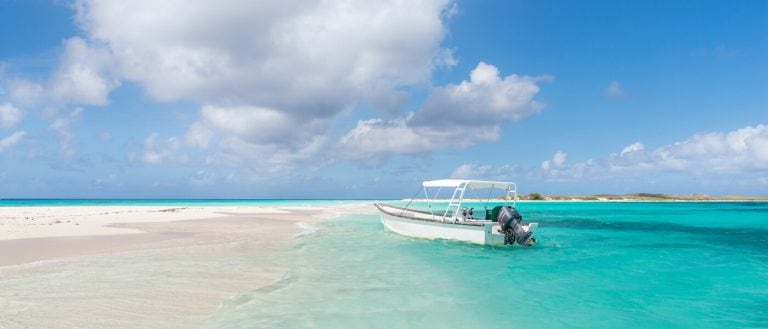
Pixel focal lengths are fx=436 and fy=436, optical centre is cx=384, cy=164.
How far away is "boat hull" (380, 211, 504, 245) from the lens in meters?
21.5

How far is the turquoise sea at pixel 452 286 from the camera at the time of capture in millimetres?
9625

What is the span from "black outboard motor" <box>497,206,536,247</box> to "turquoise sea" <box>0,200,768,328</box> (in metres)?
0.76

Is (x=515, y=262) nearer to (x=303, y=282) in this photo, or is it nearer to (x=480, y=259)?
(x=480, y=259)

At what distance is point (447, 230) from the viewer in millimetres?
23203

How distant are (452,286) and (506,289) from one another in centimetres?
156

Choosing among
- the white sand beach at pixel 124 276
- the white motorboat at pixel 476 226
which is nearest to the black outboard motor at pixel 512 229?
the white motorboat at pixel 476 226

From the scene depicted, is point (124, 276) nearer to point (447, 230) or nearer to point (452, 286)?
point (452, 286)

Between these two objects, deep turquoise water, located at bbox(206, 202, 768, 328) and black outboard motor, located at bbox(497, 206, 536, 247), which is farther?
black outboard motor, located at bbox(497, 206, 536, 247)

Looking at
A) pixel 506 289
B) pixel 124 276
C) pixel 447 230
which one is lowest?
pixel 506 289

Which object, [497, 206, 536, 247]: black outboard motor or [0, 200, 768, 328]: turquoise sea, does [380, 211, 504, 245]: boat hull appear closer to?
[497, 206, 536, 247]: black outboard motor

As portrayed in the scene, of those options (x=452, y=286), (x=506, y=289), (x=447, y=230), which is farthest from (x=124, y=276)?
(x=447, y=230)

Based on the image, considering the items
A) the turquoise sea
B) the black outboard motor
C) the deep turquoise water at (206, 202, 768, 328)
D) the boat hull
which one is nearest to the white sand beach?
the turquoise sea

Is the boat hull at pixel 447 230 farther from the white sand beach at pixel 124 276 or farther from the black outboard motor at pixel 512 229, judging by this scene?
the white sand beach at pixel 124 276

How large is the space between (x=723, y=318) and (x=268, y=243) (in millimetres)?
17461
